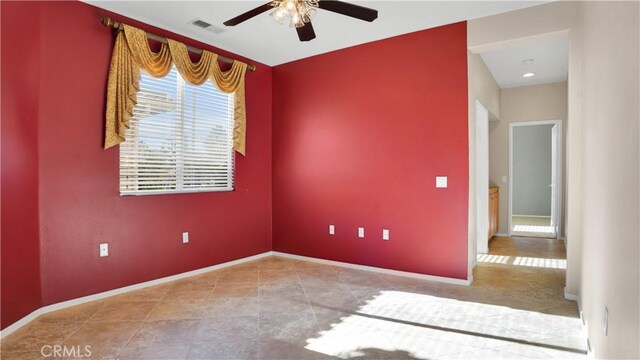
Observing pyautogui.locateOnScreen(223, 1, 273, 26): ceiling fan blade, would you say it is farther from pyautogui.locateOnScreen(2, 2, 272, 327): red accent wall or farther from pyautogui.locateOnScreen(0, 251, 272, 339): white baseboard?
pyautogui.locateOnScreen(0, 251, 272, 339): white baseboard

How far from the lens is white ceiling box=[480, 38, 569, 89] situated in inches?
171

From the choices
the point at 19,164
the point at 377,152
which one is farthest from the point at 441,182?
the point at 19,164

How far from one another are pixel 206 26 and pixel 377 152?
2.34 m

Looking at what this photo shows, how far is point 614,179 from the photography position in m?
1.57

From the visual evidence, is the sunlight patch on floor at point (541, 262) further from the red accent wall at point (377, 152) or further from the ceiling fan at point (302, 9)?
the ceiling fan at point (302, 9)

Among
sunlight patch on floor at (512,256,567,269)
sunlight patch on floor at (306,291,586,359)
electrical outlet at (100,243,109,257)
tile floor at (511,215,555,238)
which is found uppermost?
electrical outlet at (100,243,109,257)

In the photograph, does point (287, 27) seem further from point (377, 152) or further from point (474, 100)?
point (474, 100)

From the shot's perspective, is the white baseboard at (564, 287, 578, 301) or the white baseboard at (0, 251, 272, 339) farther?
the white baseboard at (564, 287, 578, 301)

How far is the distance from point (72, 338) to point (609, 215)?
3344 millimetres

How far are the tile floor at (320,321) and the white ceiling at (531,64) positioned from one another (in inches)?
108

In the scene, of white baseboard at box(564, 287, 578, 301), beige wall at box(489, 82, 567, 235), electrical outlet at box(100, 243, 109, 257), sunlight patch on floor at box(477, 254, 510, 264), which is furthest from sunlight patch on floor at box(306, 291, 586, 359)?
beige wall at box(489, 82, 567, 235)

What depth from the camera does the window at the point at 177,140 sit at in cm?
346

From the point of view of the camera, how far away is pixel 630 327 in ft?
4.16

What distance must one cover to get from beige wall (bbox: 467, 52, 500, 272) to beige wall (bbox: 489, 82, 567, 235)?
0.90 feet
